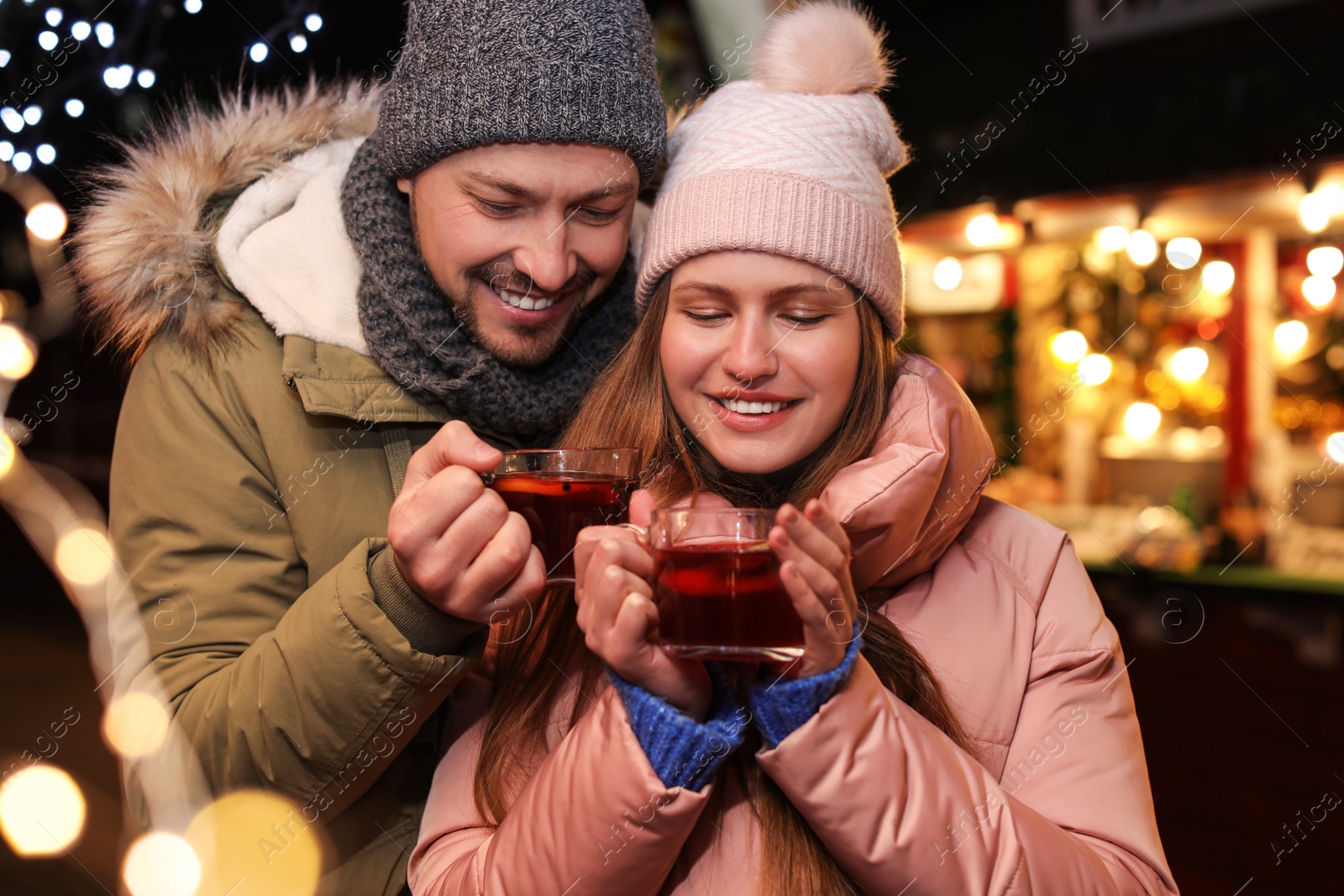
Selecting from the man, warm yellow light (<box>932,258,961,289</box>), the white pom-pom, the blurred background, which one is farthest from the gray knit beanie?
warm yellow light (<box>932,258,961,289</box>)

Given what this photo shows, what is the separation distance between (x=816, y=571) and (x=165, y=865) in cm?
135

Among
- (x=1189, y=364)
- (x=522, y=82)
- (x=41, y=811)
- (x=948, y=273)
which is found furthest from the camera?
(x=948, y=273)

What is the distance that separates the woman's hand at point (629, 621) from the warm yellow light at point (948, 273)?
15.3 ft

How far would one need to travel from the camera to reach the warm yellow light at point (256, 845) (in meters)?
1.60

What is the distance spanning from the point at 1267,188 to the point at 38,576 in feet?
25.7

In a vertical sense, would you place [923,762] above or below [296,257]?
below

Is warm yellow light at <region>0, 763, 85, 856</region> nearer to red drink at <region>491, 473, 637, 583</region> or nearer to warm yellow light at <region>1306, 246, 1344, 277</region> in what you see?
red drink at <region>491, 473, 637, 583</region>

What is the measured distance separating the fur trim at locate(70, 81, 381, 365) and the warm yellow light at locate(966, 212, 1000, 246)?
408cm

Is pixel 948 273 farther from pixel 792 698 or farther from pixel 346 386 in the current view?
pixel 792 698

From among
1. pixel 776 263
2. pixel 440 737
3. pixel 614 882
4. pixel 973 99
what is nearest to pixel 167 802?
pixel 440 737

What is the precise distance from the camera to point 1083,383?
5176 mm

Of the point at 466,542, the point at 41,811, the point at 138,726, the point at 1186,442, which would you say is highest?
the point at 466,542

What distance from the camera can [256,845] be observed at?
1.64 metres

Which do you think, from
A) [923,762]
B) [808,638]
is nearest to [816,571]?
[808,638]
